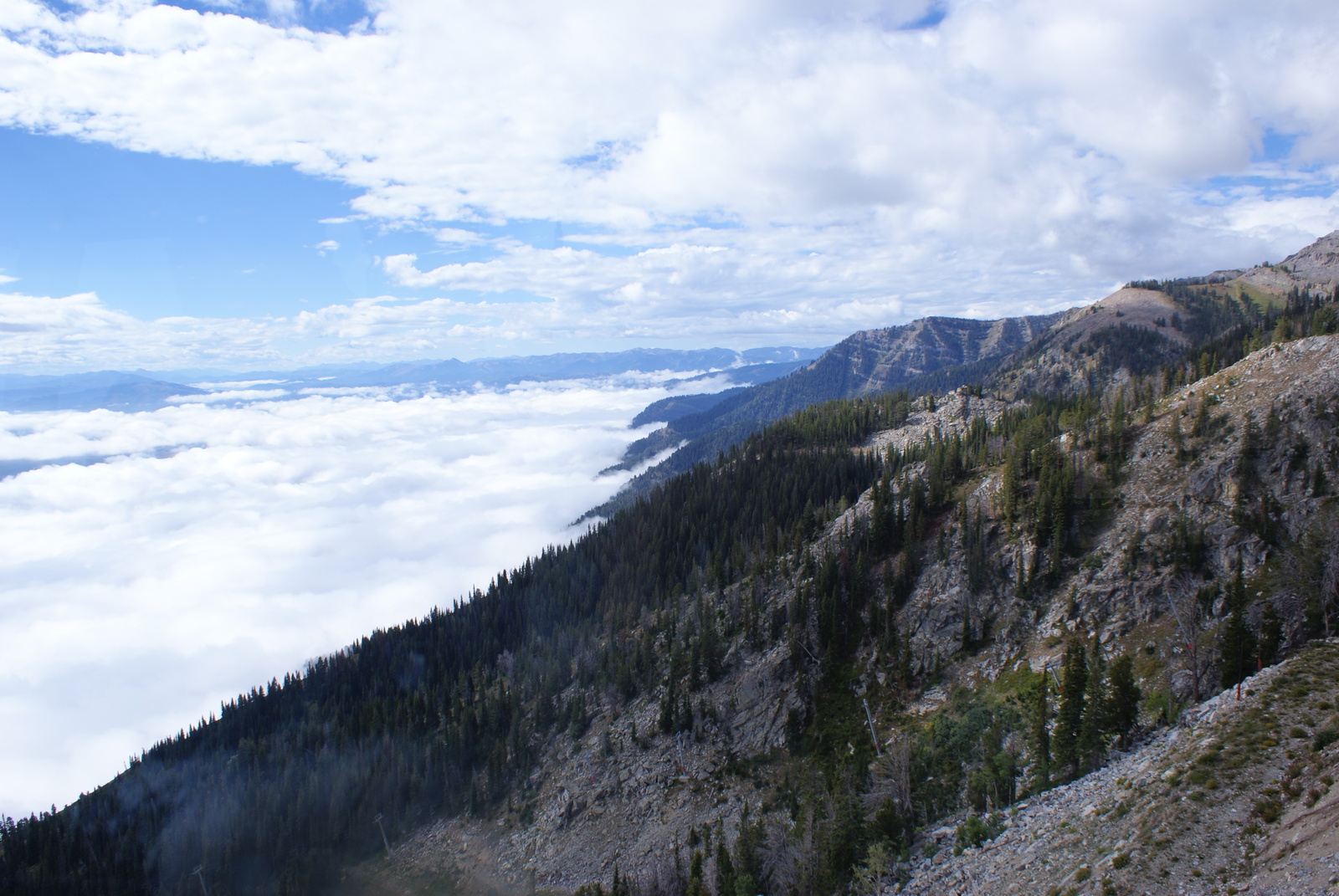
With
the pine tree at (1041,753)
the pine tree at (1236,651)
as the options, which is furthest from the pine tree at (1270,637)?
the pine tree at (1041,753)

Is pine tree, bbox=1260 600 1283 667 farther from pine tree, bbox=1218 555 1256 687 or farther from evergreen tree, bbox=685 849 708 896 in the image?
evergreen tree, bbox=685 849 708 896

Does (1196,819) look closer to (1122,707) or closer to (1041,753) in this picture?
(1041,753)

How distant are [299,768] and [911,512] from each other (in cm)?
14620

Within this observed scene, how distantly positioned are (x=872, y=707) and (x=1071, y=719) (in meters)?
34.1

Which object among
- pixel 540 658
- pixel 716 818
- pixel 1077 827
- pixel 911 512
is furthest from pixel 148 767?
pixel 1077 827

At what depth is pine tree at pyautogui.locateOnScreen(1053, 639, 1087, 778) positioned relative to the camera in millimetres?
49750

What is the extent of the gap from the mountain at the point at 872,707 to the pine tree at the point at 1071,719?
330mm

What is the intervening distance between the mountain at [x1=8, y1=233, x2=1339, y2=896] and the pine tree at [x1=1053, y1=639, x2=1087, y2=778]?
1.08 feet

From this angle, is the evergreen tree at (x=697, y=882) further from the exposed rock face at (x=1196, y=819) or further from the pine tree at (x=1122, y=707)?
the pine tree at (x=1122, y=707)

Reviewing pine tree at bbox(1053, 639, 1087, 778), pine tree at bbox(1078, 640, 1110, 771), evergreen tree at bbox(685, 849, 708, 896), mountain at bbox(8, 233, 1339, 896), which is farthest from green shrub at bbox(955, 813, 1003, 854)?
evergreen tree at bbox(685, 849, 708, 896)

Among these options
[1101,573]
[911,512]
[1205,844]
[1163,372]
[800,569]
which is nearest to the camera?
[1205,844]

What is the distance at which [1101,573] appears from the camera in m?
74.7

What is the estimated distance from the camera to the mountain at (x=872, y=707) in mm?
42219

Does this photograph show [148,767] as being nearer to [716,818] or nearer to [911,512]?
[716,818]
